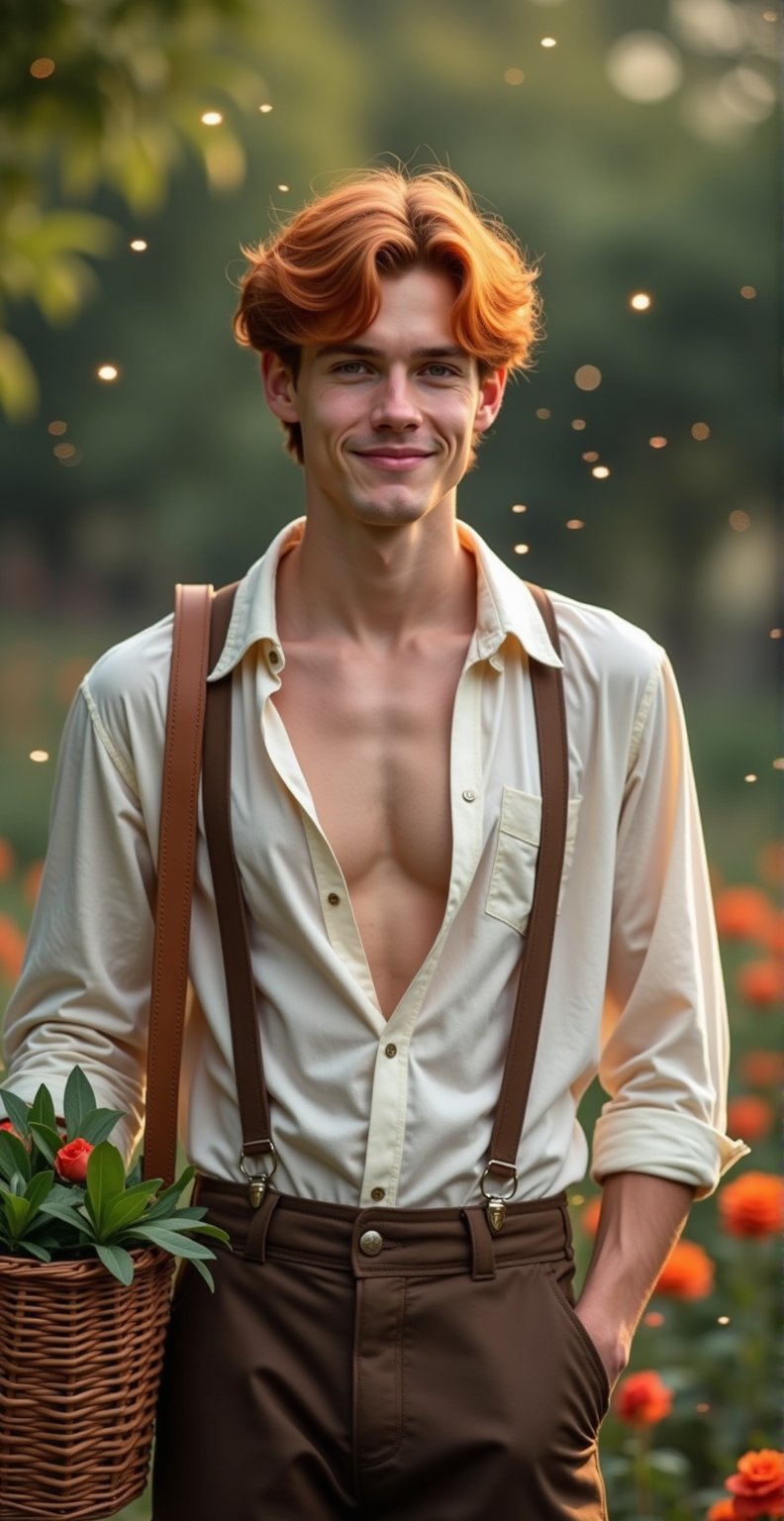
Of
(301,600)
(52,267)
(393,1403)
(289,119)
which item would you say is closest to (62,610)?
(289,119)

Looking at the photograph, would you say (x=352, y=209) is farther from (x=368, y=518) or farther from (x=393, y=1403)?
(x=393, y=1403)

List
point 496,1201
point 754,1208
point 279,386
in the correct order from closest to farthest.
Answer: point 496,1201, point 279,386, point 754,1208

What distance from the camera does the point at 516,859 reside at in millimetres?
2041

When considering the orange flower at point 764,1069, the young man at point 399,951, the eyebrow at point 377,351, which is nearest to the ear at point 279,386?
the young man at point 399,951

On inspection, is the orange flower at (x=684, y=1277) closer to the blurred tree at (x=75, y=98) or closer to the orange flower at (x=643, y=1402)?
the orange flower at (x=643, y=1402)

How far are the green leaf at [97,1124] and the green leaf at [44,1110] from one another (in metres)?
0.03

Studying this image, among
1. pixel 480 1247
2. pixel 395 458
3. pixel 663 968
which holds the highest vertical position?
pixel 395 458

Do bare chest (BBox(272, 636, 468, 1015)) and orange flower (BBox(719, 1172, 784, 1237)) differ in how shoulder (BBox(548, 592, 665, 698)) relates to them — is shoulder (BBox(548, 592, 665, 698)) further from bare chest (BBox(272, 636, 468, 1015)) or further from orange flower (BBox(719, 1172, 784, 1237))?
orange flower (BBox(719, 1172, 784, 1237))

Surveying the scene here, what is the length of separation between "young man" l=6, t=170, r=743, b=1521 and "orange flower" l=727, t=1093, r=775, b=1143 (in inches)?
38.8

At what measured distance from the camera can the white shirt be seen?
2.00 metres

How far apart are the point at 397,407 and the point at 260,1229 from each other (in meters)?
0.82

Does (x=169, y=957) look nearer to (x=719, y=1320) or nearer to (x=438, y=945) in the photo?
(x=438, y=945)

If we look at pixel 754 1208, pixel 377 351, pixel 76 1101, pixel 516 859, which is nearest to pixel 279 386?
pixel 377 351

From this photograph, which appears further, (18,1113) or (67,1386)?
(18,1113)
